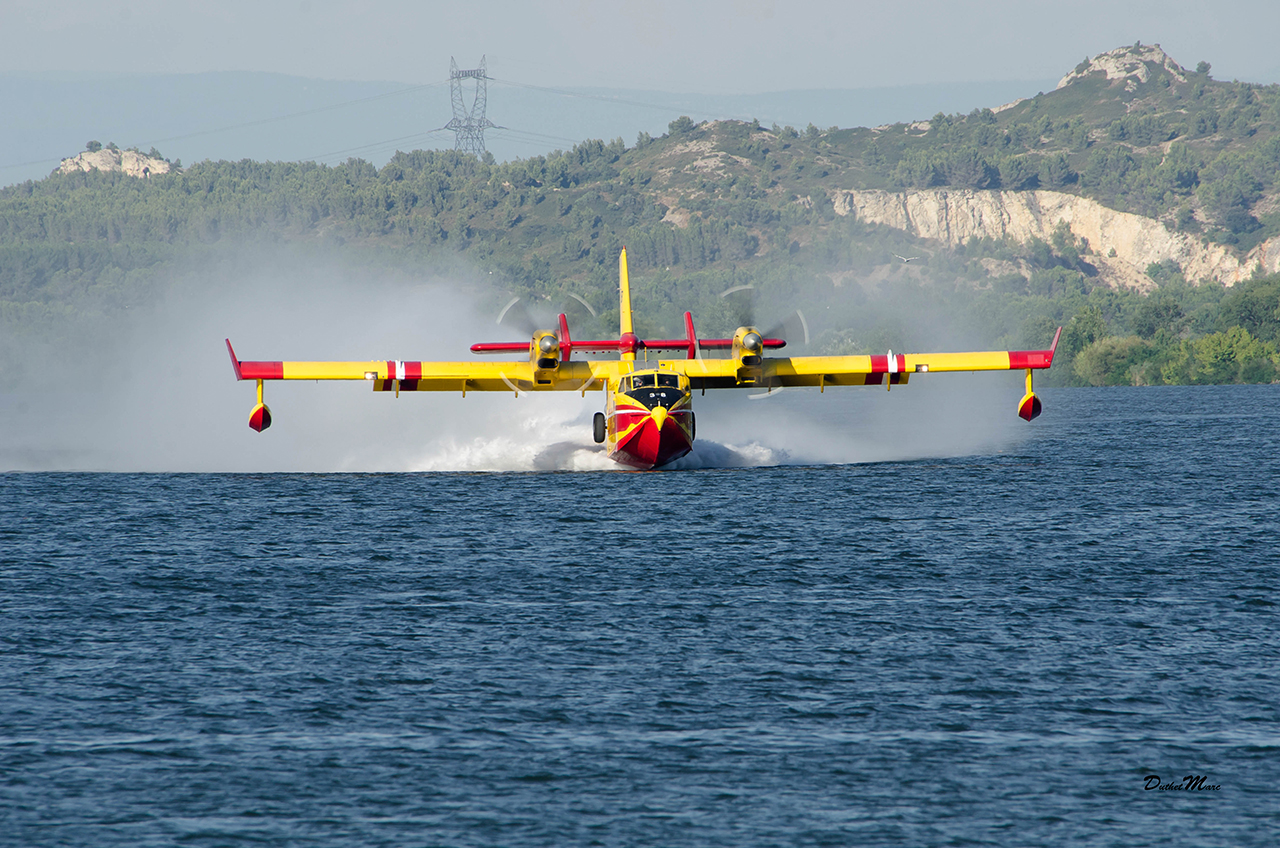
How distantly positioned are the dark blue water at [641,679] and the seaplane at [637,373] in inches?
214

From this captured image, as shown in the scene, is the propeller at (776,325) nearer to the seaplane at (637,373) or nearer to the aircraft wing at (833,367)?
the seaplane at (637,373)

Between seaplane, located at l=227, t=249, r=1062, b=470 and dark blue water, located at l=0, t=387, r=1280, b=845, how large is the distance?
543cm

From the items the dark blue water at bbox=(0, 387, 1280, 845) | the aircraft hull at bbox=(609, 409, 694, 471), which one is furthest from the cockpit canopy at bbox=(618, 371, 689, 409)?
the dark blue water at bbox=(0, 387, 1280, 845)

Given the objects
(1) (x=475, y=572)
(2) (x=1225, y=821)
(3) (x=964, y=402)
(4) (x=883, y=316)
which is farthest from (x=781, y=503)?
(4) (x=883, y=316)

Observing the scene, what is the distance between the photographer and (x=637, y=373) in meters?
42.5

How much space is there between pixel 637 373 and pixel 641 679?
24199 mm

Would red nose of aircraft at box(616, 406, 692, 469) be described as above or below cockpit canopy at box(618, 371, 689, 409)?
below

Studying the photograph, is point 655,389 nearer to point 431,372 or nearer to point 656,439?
point 656,439

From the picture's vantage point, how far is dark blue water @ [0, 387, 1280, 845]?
45.4 ft

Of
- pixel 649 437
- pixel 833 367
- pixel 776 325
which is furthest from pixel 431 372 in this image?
pixel 833 367

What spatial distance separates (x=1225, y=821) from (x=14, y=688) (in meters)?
16.0

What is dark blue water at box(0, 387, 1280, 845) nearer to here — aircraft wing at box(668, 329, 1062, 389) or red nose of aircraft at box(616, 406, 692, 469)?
red nose of aircraft at box(616, 406, 692, 469)

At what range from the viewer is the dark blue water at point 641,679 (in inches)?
544

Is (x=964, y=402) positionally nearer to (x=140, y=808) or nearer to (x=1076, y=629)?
(x=1076, y=629)
